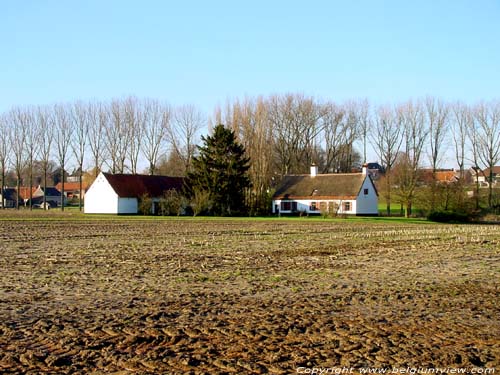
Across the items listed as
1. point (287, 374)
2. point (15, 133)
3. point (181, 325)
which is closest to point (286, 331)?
point (181, 325)

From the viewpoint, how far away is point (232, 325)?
9.92 m

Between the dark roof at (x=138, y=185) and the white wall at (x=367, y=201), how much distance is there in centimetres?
2264

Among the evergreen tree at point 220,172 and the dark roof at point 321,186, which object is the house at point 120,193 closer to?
the evergreen tree at point 220,172

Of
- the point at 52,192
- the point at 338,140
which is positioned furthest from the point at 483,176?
the point at 52,192

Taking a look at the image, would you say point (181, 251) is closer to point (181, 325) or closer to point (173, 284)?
point (173, 284)

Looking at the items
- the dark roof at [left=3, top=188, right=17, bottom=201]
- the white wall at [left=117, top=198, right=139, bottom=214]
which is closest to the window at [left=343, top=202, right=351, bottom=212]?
the white wall at [left=117, top=198, right=139, bottom=214]

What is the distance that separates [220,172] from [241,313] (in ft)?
188

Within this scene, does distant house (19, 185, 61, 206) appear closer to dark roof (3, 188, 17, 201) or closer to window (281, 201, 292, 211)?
dark roof (3, 188, 17, 201)

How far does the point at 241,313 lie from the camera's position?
1095 centimetres

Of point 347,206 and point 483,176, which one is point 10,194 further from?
point 483,176

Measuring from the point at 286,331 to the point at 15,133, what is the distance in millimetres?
87608

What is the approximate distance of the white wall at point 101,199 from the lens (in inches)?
2881

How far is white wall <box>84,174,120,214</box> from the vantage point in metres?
73.2

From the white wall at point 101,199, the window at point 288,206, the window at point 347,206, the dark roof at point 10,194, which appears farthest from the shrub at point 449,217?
the dark roof at point 10,194
